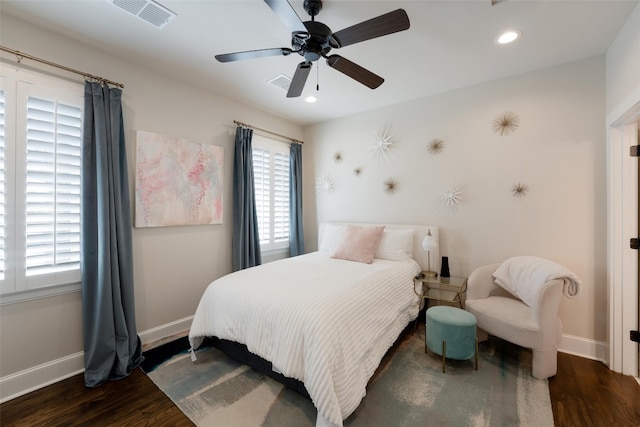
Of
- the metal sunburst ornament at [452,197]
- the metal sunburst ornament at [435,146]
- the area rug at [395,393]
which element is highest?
the metal sunburst ornament at [435,146]

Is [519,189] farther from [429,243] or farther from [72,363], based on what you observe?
[72,363]

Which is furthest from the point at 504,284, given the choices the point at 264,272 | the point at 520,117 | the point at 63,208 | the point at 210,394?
the point at 63,208

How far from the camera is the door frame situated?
211 centimetres

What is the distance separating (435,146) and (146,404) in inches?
A: 145

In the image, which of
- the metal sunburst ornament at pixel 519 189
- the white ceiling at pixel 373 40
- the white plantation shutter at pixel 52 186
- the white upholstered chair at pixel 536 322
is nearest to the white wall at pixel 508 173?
the metal sunburst ornament at pixel 519 189

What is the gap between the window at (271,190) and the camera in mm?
3740

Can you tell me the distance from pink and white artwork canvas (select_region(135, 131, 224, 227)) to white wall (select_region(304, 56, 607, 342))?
194 centimetres

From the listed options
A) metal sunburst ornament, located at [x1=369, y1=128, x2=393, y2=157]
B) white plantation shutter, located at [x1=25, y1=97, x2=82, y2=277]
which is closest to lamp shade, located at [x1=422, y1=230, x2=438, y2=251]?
metal sunburst ornament, located at [x1=369, y1=128, x2=393, y2=157]

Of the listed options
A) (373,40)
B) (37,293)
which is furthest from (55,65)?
(373,40)

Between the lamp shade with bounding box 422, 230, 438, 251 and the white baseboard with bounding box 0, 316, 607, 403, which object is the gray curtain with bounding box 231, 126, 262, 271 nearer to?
the white baseboard with bounding box 0, 316, 607, 403

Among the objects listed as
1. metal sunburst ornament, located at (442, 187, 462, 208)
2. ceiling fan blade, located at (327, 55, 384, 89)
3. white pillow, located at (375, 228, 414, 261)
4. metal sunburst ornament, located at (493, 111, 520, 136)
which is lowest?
white pillow, located at (375, 228, 414, 261)

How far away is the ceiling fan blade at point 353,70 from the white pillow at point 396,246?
1772 millimetres

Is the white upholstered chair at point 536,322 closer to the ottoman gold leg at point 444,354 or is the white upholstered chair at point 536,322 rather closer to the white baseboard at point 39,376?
the ottoman gold leg at point 444,354

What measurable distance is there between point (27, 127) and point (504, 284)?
4167 millimetres
